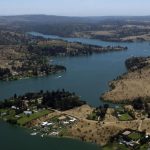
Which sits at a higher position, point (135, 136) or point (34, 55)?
point (135, 136)

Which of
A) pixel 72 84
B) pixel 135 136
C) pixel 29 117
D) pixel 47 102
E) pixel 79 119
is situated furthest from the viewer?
pixel 72 84

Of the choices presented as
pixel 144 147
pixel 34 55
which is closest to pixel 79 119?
pixel 144 147

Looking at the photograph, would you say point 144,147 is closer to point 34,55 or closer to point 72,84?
point 72,84

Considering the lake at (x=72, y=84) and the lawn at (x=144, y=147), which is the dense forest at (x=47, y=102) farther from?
the lawn at (x=144, y=147)

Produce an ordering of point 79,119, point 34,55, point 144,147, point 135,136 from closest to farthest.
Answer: point 144,147
point 135,136
point 79,119
point 34,55

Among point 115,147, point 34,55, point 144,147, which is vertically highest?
point 144,147

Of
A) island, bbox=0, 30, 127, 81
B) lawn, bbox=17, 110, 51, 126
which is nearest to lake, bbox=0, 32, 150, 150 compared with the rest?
lawn, bbox=17, 110, 51, 126

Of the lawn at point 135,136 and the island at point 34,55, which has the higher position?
the lawn at point 135,136

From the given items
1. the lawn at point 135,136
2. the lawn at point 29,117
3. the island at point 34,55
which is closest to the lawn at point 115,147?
the lawn at point 135,136
